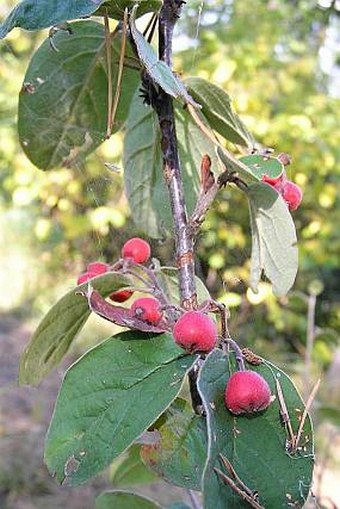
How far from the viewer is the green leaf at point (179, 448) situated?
0.49 m

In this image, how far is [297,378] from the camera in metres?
3.62

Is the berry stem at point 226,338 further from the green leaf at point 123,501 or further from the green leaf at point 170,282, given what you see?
the green leaf at point 123,501

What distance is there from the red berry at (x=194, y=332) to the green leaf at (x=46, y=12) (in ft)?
0.61

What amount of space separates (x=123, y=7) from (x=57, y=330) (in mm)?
239

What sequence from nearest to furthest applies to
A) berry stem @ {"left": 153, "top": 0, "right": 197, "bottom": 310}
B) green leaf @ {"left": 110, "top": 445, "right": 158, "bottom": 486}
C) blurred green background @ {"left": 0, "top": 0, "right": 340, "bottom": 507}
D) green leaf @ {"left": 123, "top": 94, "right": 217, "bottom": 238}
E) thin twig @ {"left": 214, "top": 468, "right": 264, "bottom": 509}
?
thin twig @ {"left": 214, "top": 468, "right": 264, "bottom": 509} → berry stem @ {"left": 153, "top": 0, "right": 197, "bottom": 310} → green leaf @ {"left": 123, "top": 94, "right": 217, "bottom": 238} → green leaf @ {"left": 110, "top": 445, "right": 158, "bottom": 486} → blurred green background @ {"left": 0, "top": 0, "right": 340, "bottom": 507}

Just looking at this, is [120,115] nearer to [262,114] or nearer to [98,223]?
[98,223]

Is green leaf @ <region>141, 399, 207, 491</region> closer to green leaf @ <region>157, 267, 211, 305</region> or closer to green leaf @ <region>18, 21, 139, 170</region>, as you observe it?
green leaf @ <region>157, 267, 211, 305</region>

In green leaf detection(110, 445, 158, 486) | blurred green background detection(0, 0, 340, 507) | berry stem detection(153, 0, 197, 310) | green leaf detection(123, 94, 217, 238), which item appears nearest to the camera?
berry stem detection(153, 0, 197, 310)

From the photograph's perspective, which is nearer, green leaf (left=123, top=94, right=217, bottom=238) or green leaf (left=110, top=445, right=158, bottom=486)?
green leaf (left=123, top=94, right=217, bottom=238)

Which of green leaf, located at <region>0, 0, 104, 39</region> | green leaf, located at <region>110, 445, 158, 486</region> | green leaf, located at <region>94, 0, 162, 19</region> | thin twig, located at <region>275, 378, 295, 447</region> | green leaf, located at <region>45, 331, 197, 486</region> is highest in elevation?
green leaf, located at <region>0, 0, 104, 39</region>

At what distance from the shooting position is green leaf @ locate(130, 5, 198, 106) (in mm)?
452

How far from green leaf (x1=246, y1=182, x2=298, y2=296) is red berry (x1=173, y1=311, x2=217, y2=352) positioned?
118mm

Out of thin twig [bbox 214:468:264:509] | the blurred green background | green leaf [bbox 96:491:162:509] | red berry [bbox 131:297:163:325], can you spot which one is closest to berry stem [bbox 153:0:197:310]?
red berry [bbox 131:297:163:325]

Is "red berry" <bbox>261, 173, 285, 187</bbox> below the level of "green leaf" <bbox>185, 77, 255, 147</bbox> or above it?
below
